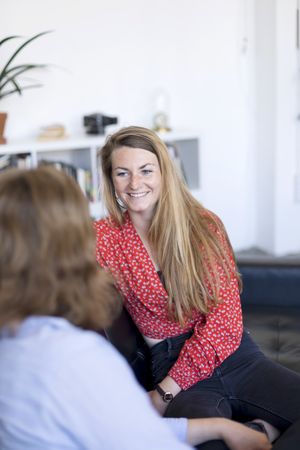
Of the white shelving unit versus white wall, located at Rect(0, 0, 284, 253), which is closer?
the white shelving unit

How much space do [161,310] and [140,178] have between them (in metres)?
0.37

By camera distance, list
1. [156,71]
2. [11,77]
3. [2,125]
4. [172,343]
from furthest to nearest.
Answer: [156,71]
[2,125]
[11,77]
[172,343]

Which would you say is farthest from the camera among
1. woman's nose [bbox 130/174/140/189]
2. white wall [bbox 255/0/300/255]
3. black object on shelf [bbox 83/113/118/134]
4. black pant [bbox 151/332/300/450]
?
white wall [bbox 255/0/300/255]

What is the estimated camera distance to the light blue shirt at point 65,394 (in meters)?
0.89

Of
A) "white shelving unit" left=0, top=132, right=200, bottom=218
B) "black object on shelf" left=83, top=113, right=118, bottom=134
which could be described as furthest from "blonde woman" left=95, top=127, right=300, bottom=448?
"black object on shelf" left=83, top=113, right=118, bottom=134

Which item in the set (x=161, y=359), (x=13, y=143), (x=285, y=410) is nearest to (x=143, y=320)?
(x=161, y=359)

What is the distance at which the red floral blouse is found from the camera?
5.63 feet

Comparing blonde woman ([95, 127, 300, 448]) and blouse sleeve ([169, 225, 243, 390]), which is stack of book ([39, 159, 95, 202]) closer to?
blonde woman ([95, 127, 300, 448])

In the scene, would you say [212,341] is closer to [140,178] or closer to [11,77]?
[140,178]

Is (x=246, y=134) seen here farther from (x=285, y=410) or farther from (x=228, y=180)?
(x=285, y=410)

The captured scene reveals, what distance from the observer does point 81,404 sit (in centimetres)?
89

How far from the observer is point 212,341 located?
1.73 m

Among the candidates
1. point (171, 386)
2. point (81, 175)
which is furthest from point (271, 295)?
point (81, 175)

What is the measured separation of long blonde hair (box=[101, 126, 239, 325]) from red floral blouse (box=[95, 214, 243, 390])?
3 centimetres
